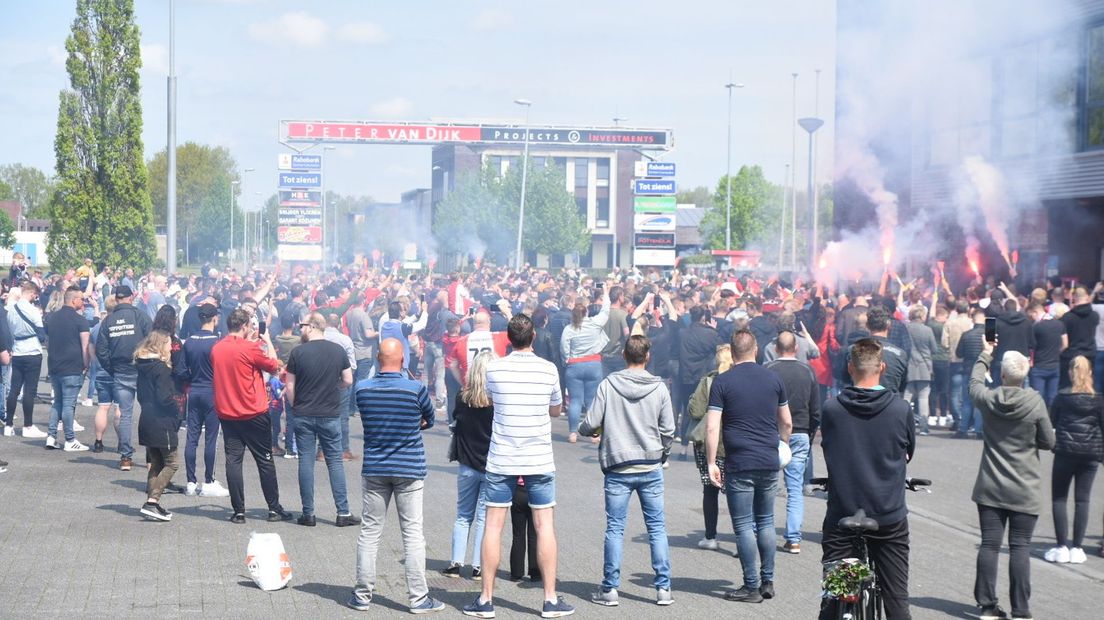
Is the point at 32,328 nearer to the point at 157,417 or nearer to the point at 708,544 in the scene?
the point at 157,417

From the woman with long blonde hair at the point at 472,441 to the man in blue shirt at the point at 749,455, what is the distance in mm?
1543

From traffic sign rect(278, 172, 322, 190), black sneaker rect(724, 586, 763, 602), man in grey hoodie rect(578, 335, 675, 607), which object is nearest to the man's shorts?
man in grey hoodie rect(578, 335, 675, 607)

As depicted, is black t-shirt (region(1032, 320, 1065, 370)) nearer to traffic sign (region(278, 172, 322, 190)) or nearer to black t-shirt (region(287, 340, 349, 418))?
black t-shirt (region(287, 340, 349, 418))

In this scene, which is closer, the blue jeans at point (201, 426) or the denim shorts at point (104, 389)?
the blue jeans at point (201, 426)

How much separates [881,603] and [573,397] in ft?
29.9

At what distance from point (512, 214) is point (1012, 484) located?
6142 cm

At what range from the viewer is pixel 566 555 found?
30.0 ft

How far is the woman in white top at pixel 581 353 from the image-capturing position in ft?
48.6

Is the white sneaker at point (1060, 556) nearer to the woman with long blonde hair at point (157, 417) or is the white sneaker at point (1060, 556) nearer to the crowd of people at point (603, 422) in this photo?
the crowd of people at point (603, 422)

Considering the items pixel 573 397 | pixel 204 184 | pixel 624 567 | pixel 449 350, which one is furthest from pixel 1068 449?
pixel 204 184

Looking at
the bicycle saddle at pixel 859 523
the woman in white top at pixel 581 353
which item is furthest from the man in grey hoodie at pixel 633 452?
the woman in white top at pixel 581 353

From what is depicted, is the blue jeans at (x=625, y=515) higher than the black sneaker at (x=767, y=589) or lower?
higher

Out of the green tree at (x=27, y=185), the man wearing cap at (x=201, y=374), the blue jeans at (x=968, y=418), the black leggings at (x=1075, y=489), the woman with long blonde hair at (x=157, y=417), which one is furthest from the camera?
the green tree at (x=27, y=185)

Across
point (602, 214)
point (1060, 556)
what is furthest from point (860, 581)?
point (602, 214)
